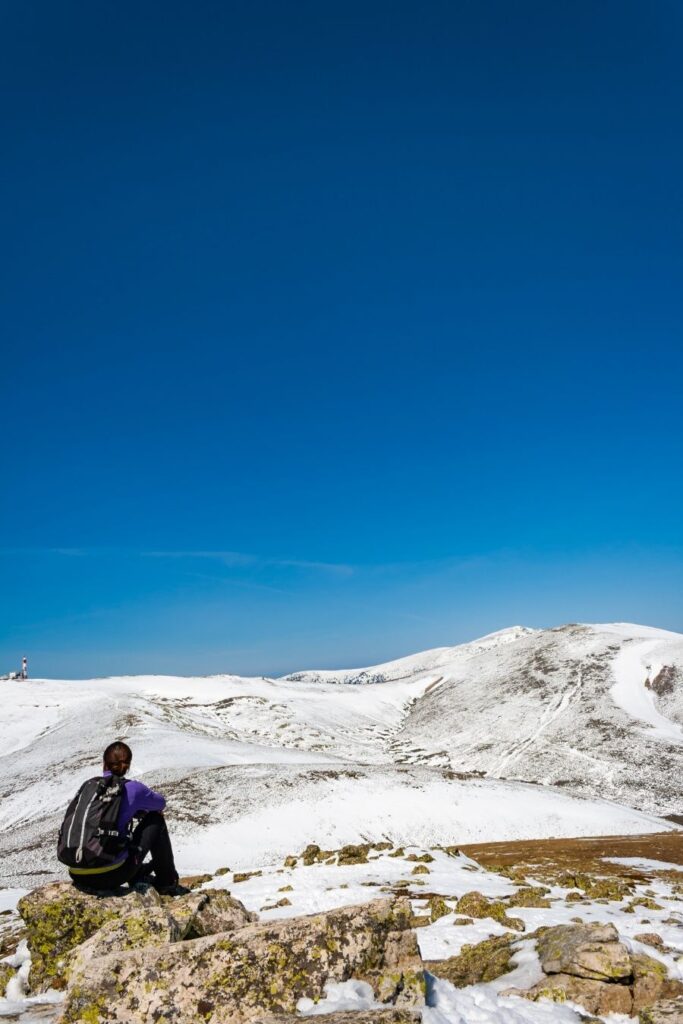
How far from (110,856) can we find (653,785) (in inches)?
2854

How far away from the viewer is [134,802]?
12008 mm

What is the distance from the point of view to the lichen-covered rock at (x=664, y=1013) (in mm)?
7383

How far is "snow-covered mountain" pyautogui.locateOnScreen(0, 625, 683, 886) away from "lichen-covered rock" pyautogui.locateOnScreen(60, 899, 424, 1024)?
110 ft

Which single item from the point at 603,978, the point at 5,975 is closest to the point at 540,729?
the point at 603,978

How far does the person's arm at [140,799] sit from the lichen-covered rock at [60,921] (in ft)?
5.23

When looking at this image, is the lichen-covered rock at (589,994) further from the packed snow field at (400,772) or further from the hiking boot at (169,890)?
the hiking boot at (169,890)

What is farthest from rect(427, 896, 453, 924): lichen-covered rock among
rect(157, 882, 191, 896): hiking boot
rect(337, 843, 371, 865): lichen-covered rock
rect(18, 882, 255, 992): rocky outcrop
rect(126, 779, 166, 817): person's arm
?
rect(126, 779, 166, 817): person's arm

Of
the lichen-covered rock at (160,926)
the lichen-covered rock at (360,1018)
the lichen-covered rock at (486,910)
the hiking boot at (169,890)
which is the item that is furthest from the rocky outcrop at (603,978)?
the hiking boot at (169,890)

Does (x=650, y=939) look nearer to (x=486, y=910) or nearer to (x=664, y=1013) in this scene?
(x=486, y=910)

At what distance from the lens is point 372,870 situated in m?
22.7

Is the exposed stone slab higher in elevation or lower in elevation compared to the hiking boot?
lower

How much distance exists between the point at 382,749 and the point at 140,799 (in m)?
86.1

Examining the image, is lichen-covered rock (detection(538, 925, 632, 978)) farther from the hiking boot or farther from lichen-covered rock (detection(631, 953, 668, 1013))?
the hiking boot

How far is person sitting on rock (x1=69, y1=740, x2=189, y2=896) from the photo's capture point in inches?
470
